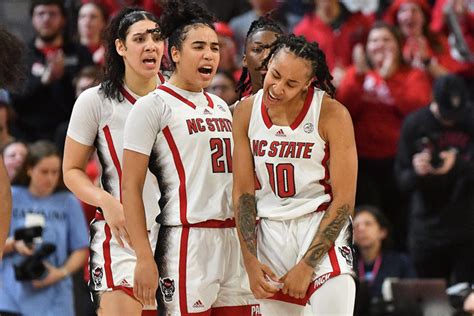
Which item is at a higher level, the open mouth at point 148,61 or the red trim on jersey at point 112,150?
the open mouth at point 148,61

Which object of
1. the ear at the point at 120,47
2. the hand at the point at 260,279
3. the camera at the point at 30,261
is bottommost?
the camera at the point at 30,261

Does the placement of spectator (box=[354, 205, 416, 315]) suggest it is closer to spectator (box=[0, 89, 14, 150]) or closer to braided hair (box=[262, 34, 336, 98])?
spectator (box=[0, 89, 14, 150])

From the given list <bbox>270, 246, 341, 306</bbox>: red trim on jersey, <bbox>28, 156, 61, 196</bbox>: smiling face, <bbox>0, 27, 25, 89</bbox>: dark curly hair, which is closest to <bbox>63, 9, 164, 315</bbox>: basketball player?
<bbox>0, 27, 25, 89</bbox>: dark curly hair

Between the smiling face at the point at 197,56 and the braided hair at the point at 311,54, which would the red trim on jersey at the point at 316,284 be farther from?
the smiling face at the point at 197,56

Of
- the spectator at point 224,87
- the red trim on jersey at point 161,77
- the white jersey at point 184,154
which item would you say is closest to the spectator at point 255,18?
the spectator at point 224,87

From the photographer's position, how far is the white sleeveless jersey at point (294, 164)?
215 inches

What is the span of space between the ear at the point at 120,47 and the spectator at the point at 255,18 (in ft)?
14.8

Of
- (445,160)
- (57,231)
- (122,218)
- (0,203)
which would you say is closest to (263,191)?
(122,218)

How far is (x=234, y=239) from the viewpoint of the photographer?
5789 mm

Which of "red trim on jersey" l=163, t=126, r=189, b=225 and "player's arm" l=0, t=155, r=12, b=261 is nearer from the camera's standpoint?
"player's arm" l=0, t=155, r=12, b=261

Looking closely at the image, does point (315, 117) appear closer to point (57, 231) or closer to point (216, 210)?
point (216, 210)

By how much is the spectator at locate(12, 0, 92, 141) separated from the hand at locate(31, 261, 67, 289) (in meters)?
2.59

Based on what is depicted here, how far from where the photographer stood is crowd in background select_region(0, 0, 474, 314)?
916 cm

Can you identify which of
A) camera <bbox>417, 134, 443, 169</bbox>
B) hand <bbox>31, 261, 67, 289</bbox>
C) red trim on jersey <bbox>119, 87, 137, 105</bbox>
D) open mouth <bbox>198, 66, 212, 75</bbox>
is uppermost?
open mouth <bbox>198, 66, 212, 75</bbox>
